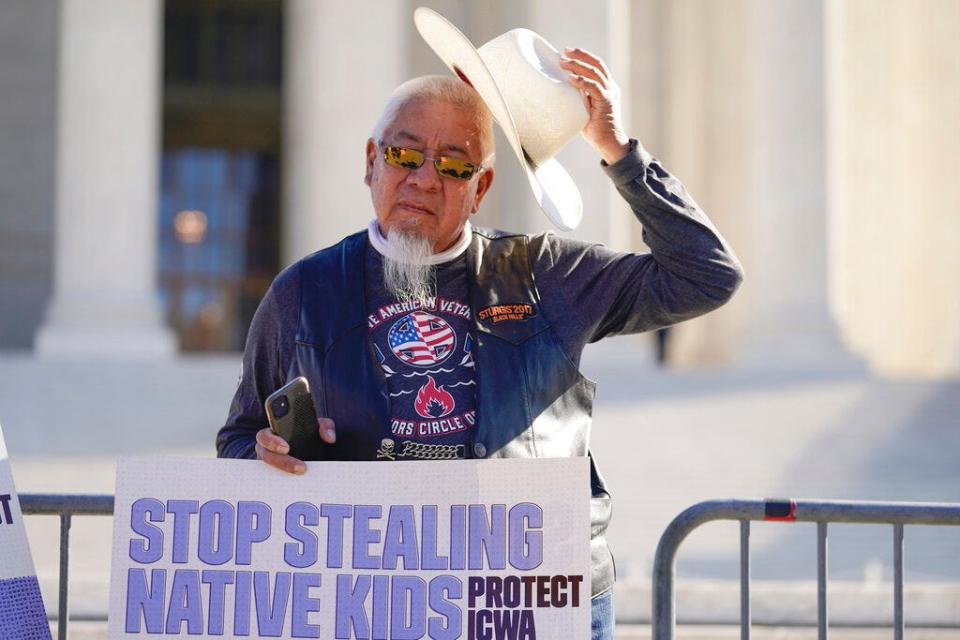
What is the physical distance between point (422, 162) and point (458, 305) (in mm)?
546

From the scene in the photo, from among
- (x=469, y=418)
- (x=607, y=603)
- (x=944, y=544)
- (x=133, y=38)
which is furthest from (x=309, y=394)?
(x=133, y=38)

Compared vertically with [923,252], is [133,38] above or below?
above

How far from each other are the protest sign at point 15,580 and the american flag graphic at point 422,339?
1664 mm

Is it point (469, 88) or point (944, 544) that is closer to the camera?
point (469, 88)

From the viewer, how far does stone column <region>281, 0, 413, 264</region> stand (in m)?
33.4

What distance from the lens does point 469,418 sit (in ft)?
15.7

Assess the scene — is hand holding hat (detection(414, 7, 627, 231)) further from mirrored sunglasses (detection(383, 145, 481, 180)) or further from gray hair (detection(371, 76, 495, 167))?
mirrored sunglasses (detection(383, 145, 481, 180))

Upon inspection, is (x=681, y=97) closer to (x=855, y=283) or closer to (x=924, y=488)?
(x=855, y=283)

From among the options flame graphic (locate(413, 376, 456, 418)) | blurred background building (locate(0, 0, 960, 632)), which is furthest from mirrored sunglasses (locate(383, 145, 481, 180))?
blurred background building (locate(0, 0, 960, 632))

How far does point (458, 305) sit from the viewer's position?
494 cm

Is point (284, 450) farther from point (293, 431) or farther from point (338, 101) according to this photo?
point (338, 101)

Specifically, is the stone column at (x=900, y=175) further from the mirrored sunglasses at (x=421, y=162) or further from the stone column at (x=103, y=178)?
the mirrored sunglasses at (x=421, y=162)

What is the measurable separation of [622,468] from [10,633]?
18.5m

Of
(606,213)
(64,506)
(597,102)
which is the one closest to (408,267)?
(597,102)
